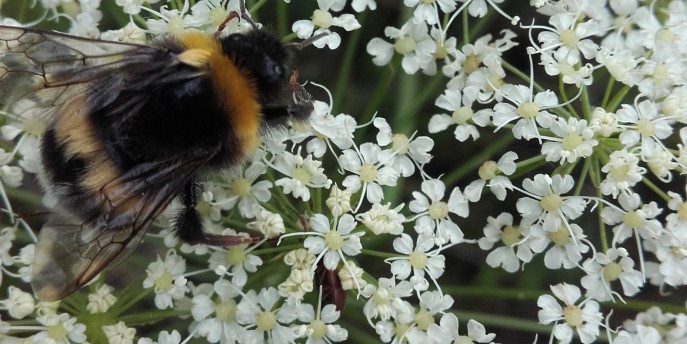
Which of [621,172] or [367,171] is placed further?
[367,171]

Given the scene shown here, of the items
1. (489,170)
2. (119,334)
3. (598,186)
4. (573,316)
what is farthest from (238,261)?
(598,186)

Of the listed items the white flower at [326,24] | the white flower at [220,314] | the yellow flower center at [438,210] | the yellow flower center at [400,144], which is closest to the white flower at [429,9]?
the white flower at [326,24]

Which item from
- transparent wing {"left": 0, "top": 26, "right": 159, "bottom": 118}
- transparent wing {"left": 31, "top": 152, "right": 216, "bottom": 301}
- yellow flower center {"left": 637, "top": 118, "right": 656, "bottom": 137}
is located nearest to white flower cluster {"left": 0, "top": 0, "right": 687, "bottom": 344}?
yellow flower center {"left": 637, "top": 118, "right": 656, "bottom": 137}

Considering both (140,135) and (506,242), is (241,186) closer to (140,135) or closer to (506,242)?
(140,135)

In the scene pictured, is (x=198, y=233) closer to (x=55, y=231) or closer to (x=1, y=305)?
(x=55, y=231)

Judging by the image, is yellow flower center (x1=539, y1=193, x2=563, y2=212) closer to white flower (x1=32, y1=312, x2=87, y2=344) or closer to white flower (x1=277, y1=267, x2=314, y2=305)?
white flower (x1=277, y1=267, x2=314, y2=305)
